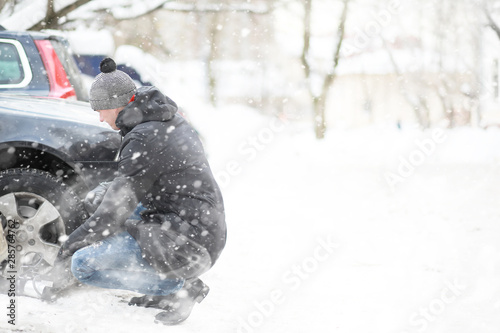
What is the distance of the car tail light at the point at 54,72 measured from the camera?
485cm

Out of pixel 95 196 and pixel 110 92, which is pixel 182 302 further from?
pixel 110 92

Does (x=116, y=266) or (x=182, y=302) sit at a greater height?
(x=116, y=266)

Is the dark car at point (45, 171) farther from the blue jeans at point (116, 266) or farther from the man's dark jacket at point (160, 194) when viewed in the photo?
the man's dark jacket at point (160, 194)

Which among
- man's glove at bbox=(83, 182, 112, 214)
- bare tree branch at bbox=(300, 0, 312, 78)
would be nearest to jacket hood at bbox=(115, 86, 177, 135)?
man's glove at bbox=(83, 182, 112, 214)

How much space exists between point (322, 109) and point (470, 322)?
58.7 ft

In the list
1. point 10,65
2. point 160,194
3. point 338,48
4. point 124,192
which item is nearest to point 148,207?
point 160,194

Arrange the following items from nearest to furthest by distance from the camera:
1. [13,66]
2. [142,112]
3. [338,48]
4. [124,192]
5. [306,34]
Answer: [124,192], [142,112], [13,66], [306,34], [338,48]

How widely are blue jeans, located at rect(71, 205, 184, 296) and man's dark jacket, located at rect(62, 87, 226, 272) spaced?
0.08 m

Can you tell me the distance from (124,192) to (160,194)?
229mm

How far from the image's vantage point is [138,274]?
3760mm

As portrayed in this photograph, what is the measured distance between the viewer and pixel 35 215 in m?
4.08

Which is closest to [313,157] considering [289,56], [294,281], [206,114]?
[206,114]

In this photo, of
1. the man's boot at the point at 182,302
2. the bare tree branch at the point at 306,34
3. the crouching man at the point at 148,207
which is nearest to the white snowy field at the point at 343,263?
the man's boot at the point at 182,302

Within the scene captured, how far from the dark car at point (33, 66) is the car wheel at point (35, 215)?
0.88m
